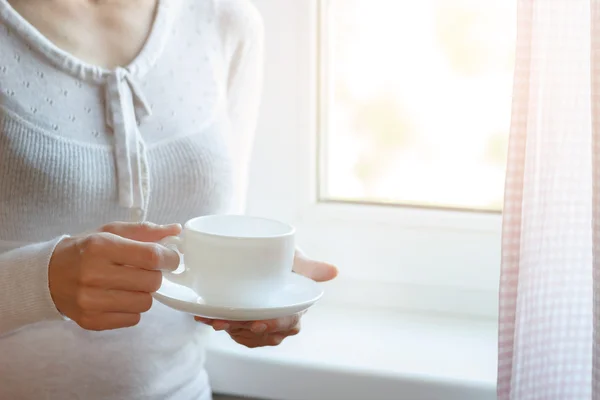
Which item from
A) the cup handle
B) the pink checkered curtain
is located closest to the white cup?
the cup handle

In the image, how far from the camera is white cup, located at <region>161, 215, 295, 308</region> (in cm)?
64

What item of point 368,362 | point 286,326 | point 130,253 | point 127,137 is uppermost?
point 127,137

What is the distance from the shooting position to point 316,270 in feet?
2.74

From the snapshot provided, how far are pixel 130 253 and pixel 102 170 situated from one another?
243mm

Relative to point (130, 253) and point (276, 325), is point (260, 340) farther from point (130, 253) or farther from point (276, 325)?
point (130, 253)

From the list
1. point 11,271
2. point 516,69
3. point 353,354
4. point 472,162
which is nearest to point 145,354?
point 11,271

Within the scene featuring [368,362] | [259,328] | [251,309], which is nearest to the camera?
[251,309]

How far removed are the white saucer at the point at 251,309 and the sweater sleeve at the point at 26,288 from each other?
0.11m

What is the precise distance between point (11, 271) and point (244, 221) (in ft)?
0.79

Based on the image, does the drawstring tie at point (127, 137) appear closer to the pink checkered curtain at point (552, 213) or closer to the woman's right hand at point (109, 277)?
the woman's right hand at point (109, 277)

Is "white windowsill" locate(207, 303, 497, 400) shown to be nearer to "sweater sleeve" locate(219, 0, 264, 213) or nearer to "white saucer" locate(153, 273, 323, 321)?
"sweater sleeve" locate(219, 0, 264, 213)

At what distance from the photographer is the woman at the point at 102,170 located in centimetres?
82

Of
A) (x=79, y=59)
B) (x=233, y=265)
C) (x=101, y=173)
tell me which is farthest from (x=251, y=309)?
(x=79, y=59)

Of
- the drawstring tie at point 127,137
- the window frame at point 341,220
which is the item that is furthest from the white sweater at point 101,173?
the window frame at point 341,220
